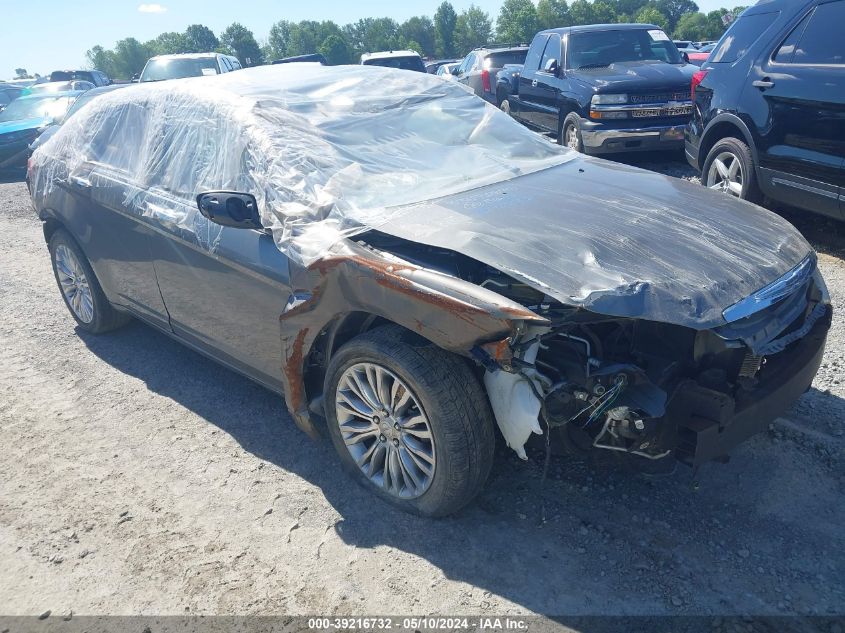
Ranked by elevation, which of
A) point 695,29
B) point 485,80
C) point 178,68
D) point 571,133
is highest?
point 178,68

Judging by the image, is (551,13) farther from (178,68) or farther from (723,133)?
(723,133)

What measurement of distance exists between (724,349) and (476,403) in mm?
950

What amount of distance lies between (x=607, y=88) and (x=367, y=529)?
7.01 metres

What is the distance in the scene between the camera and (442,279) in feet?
8.43

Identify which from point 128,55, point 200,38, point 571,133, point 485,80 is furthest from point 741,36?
point 128,55

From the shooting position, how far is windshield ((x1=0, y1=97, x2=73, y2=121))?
13977mm

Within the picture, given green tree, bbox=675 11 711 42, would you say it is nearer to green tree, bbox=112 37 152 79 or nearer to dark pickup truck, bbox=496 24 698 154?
dark pickup truck, bbox=496 24 698 154

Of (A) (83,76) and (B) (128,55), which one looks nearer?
(A) (83,76)

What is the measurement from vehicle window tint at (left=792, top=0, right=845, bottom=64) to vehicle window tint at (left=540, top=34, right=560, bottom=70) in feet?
15.2

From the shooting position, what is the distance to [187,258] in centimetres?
367

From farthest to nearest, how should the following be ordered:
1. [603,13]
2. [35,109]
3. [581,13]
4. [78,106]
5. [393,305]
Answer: [581,13] < [603,13] < [35,109] < [78,106] < [393,305]

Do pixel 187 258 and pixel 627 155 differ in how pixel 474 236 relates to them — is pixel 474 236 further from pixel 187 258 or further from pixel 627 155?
pixel 627 155

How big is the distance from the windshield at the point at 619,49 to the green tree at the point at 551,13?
88.0 metres

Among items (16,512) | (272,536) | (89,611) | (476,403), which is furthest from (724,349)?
(16,512)
